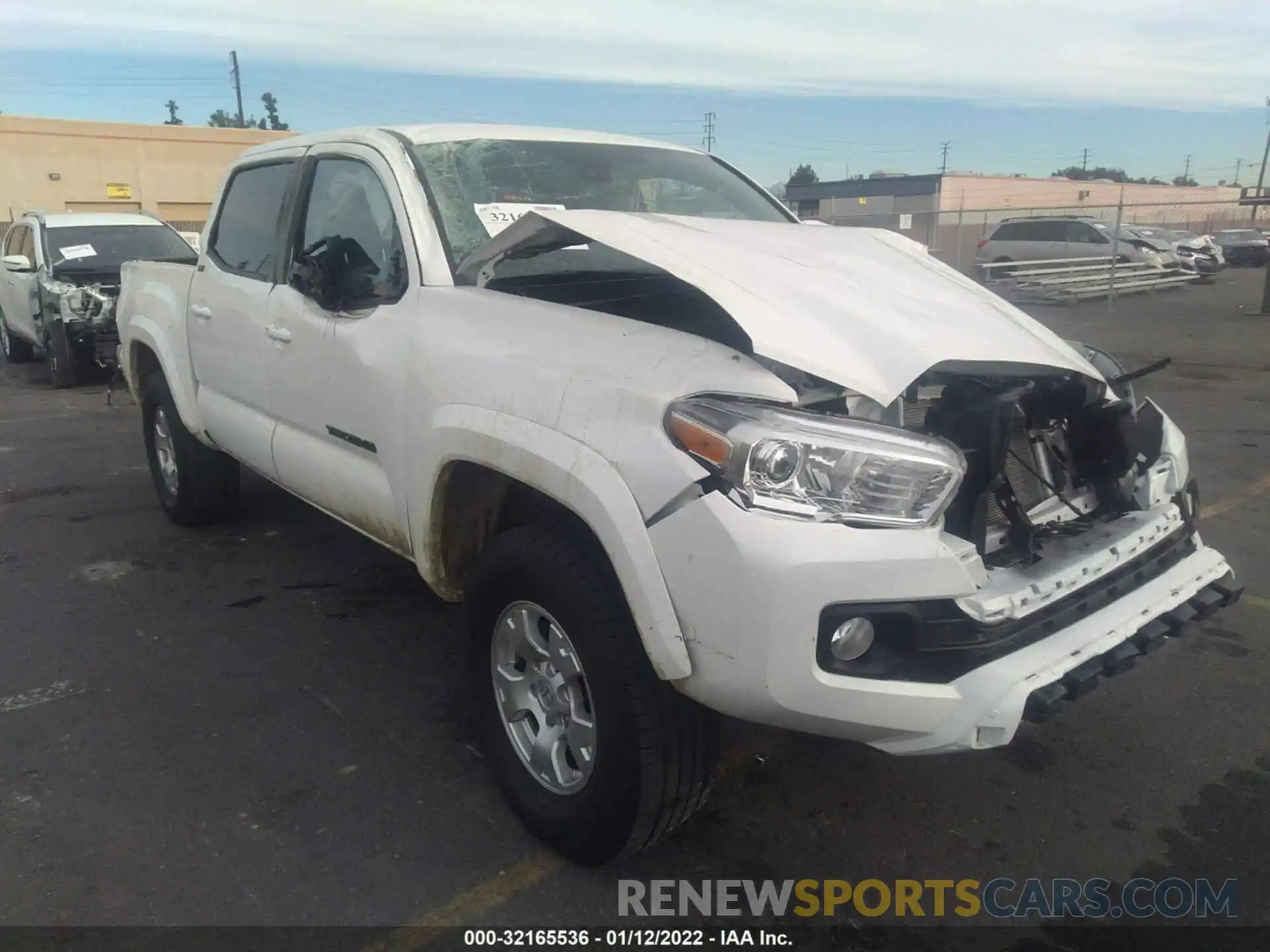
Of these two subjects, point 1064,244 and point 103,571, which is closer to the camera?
point 103,571

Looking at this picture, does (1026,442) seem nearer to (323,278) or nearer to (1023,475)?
(1023,475)

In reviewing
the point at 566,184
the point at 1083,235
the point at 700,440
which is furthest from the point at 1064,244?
the point at 700,440

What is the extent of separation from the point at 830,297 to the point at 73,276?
419 inches

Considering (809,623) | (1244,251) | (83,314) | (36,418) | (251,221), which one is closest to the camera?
(809,623)

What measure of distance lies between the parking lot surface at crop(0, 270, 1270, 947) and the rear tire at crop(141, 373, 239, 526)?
0.60 meters

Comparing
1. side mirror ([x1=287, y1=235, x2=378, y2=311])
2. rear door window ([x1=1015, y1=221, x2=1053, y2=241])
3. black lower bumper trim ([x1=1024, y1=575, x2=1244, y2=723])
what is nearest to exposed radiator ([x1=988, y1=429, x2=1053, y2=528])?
black lower bumper trim ([x1=1024, y1=575, x2=1244, y2=723])

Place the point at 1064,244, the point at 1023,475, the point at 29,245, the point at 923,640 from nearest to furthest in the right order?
the point at 923,640, the point at 1023,475, the point at 29,245, the point at 1064,244

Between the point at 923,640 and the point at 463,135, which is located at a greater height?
the point at 463,135

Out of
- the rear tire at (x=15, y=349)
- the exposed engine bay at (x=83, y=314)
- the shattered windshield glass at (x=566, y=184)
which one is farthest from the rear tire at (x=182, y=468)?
the rear tire at (x=15, y=349)

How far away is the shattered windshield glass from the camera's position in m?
3.35

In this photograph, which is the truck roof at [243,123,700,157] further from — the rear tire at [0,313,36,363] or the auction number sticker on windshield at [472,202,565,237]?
the rear tire at [0,313,36,363]

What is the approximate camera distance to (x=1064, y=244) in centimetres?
2150

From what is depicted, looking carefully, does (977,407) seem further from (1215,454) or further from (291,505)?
(1215,454)

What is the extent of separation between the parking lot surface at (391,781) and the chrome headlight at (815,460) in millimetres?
1151
